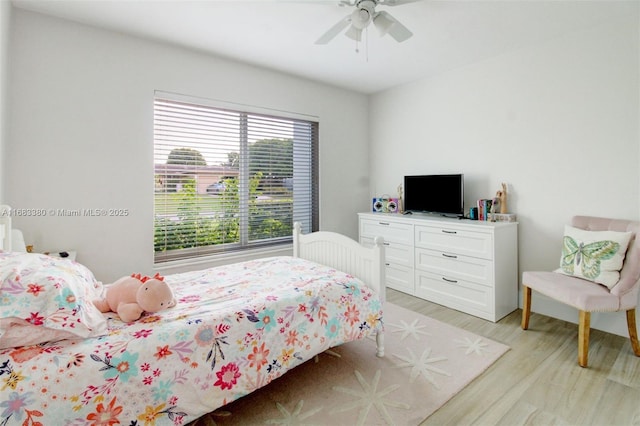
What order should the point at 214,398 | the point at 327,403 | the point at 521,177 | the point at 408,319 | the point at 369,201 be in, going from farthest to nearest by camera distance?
1. the point at 369,201
2. the point at 521,177
3. the point at 408,319
4. the point at 327,403
5. the point at 214,398

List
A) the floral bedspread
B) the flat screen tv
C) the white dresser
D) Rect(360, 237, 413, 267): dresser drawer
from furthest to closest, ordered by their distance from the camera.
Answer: Rect(360, 237, 413, 267): dresser drawer, the flat screen tv, the white dresser, the floral bedspread

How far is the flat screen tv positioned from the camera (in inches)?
126

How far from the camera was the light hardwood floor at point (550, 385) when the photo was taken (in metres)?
1.57

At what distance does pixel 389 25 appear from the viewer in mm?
2086

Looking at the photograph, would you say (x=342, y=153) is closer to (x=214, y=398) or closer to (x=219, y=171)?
(x=219, y=171)

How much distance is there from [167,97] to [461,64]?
3.01 m

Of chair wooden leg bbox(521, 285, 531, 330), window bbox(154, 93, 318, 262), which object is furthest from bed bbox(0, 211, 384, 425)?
chair wooden leg bbox(521, 285, 531, 330)

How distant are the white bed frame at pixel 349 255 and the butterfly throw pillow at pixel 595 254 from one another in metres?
1.57

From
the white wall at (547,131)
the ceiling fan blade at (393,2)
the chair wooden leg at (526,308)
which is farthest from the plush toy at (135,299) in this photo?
the white wall at (547,131)

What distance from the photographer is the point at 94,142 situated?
2.48 m

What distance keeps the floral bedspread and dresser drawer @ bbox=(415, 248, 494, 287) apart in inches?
52.2

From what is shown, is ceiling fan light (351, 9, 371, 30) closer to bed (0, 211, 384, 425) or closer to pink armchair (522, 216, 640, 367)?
bed (0, 211, 384, 425)

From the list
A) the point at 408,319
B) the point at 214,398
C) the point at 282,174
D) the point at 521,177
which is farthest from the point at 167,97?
the point at 521,177

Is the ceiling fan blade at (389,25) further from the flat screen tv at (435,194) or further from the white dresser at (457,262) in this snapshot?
the white dresser at (457,262)
